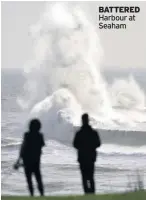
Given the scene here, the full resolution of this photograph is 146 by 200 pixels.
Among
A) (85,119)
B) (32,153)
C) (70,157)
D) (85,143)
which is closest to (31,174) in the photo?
(32,153)

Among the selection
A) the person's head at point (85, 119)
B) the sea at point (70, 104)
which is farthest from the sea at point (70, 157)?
the person's head at point (85, 119)

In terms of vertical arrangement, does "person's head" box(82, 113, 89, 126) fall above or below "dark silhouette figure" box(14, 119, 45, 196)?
above

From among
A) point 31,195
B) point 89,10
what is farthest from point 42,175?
point 89,10

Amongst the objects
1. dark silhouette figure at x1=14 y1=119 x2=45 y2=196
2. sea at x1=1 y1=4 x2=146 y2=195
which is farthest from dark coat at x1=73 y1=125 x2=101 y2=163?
dark silhouette figure at x1=14 y1=119 x2=45 y2=196

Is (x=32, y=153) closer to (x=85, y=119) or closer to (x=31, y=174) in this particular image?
(x=31, y=174)

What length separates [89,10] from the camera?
1644 cm

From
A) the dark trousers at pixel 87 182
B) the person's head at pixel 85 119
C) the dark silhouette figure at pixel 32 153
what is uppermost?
the person's head at pixel 85 119

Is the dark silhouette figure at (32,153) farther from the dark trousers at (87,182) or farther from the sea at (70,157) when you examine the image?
the dark trousers at (87,182)

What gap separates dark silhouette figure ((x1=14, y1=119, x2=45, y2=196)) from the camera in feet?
54.0

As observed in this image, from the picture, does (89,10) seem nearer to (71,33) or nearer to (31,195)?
(71,33)

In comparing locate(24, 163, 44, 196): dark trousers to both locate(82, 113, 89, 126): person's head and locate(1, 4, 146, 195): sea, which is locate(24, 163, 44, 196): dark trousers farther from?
locate(82, 113, 89, 126): person's head

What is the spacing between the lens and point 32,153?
16.5m

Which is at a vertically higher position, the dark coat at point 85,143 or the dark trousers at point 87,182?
the dark coat at point 85,143

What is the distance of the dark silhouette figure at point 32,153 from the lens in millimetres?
16453
